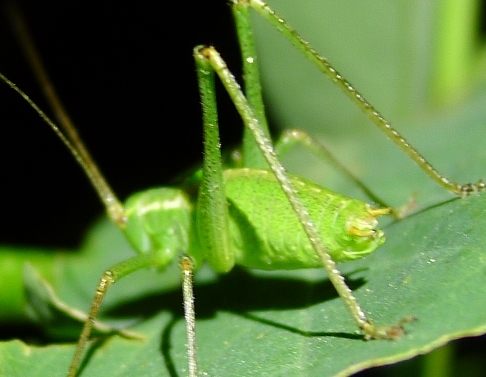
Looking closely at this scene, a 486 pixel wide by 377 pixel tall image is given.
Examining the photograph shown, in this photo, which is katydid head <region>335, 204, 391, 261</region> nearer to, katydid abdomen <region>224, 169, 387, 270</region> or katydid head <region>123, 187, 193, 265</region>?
katydid abdomen <region>224, 169, 387, 270</region>

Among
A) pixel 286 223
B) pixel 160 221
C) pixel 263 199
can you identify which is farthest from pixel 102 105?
pixel 286 223

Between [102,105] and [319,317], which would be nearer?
[319,317]

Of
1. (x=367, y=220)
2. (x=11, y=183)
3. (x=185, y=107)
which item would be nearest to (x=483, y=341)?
(x=367, y=220)

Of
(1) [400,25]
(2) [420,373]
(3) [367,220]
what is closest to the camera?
(3) [367,220]

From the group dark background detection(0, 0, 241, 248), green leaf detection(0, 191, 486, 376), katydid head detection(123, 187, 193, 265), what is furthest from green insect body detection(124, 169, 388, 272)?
dark background detection(0, 0, 241, 248)

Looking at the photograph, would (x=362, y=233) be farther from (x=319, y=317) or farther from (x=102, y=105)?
(x=102, y=105)

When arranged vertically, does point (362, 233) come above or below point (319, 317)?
above

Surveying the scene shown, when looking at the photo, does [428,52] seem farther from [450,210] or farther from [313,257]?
[313,257]
